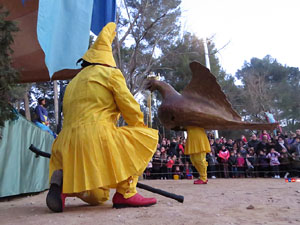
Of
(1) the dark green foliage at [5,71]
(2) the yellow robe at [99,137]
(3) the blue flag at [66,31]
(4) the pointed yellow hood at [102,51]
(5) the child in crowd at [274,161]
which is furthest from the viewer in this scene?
(5) the child in crowd at [274,161]

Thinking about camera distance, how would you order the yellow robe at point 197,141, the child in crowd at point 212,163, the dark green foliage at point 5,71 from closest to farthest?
→ the dark green foliage at point 5,71
the yellow robe at point 197,141
the child in crowd at point 212,163

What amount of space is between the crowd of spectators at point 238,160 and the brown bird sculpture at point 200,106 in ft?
17.4

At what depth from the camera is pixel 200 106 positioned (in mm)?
6184

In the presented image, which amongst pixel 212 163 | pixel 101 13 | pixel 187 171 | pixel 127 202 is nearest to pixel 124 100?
pixel 127 202

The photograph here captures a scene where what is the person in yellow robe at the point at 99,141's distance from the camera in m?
2.94

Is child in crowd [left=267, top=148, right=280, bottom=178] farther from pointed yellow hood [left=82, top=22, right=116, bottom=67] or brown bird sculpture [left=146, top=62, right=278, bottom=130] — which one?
pointed yellow hood [left=82, top=22, right=116, bottom=67]

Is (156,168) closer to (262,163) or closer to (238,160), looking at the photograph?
(238,160)

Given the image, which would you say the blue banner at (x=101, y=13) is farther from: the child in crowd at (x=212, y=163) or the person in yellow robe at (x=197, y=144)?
the child in crowd at (x=212, y=163)

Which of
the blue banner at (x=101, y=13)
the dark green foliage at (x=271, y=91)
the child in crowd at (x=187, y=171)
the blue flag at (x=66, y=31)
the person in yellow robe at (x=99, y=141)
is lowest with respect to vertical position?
the child in crowd at (x=187, y=171)

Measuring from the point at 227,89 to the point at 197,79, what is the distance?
21528 millimetres

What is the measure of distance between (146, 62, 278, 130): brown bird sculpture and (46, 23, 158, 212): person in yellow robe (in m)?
2.90

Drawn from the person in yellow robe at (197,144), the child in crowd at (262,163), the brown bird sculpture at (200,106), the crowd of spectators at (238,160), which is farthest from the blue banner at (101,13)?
the child in crowd at (262,163)

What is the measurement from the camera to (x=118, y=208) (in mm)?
3176

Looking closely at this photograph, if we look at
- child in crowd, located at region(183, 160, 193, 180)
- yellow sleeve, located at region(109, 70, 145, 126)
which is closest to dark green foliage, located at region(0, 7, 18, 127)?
yellow sleeve, located at region(109, 70, 145, 126)
